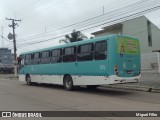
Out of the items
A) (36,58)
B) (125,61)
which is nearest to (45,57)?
(36,58)

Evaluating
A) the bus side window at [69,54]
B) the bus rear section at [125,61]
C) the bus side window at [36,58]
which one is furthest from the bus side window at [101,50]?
the bus side window at [36,58]

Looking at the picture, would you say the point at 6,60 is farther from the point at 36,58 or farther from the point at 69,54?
the point at 69,54

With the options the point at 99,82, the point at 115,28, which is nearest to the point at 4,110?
the point at 99,82

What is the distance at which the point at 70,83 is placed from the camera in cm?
1891

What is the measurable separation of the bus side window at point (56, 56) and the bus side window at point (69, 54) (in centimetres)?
61

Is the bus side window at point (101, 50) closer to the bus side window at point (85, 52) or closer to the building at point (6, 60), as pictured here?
the bus side window at point (85, 52)

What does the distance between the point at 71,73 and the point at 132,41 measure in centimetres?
441

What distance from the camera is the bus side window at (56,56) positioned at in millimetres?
20328

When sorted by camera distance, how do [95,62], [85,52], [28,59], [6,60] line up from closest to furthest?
[95,62] → [85,52] → [28,59] → [6,60]

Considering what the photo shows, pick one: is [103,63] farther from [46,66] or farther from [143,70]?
[143,70]

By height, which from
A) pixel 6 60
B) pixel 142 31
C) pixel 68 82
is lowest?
pixel 68 82

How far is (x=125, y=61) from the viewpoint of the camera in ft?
52.6

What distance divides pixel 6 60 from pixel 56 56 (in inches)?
1815

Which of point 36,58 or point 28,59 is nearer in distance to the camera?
point 36,58
